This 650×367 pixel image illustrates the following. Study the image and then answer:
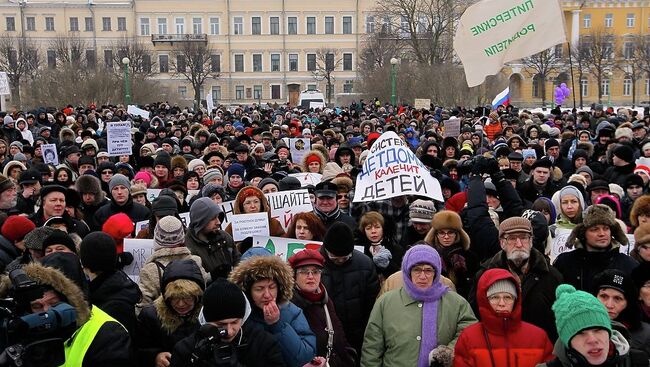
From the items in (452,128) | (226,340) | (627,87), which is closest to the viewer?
(226,340)

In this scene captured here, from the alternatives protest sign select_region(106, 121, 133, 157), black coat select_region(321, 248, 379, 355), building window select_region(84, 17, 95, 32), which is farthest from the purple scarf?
building window select_region(84, 17, 95, 32)

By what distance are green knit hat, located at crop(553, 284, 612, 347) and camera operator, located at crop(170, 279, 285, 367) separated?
144 cm

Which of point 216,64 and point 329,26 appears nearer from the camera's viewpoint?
point 216,64

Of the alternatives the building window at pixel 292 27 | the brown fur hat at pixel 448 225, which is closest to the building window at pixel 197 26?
the building window at pixel 292 27

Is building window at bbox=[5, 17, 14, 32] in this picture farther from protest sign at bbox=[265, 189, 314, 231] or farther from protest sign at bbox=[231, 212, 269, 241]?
protest sign at bbox=[231, 212, 269, 241]

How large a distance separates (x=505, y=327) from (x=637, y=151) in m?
8.88

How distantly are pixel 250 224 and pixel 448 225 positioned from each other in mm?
1911

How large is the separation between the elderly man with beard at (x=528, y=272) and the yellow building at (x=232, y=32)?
220 ft

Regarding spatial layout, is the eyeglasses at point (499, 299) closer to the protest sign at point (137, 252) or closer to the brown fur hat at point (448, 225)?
the brown fur hat at point (448, 225)

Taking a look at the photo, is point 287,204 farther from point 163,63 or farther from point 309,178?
point 163,63

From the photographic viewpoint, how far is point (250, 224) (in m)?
6.54

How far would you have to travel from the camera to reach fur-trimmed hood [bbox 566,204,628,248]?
5109mm

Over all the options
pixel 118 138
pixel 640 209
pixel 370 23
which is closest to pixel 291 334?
pixel 640 209

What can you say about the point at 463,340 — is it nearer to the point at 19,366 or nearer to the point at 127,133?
the point at 19,366
